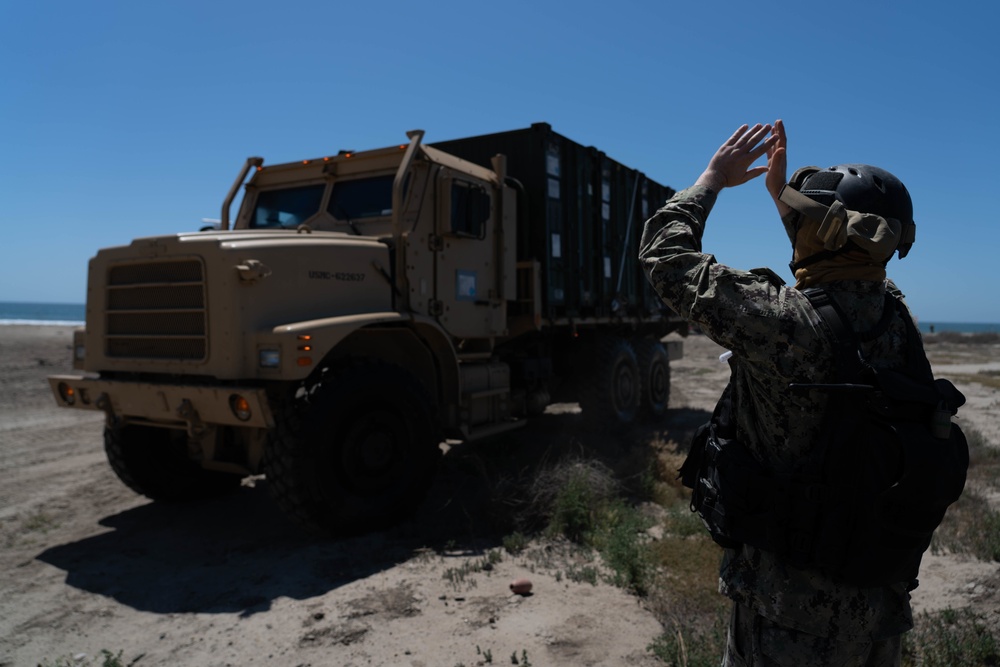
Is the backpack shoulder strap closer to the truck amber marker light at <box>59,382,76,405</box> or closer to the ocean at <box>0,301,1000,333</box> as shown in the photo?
the truck amber marker light at <box>59,382,76,405</box>

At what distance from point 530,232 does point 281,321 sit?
3.26 m

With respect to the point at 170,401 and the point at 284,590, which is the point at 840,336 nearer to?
the point at 284,590

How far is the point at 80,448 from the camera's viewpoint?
25.5 ft

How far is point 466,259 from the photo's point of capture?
6289 millimetres

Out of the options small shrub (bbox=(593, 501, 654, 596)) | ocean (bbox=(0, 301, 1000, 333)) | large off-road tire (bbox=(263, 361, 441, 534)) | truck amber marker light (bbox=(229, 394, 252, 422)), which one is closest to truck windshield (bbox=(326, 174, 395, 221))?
large off-road tire (bbox=(263, 361, 441, 534))

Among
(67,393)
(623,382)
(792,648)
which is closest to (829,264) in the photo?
(792,648)

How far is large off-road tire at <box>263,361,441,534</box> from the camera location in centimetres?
453

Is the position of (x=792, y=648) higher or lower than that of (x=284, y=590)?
higher

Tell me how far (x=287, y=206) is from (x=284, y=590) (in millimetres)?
3623

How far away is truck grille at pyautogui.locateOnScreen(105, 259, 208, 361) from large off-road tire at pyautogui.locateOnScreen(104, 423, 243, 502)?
712mm

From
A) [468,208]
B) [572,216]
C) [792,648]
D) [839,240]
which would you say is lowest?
[792,648]

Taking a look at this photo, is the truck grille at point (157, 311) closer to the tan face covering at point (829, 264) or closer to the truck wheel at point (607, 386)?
the tan face covering at point (829, 264)

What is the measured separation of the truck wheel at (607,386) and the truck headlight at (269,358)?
14.9ft

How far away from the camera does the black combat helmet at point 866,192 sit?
1.83m
